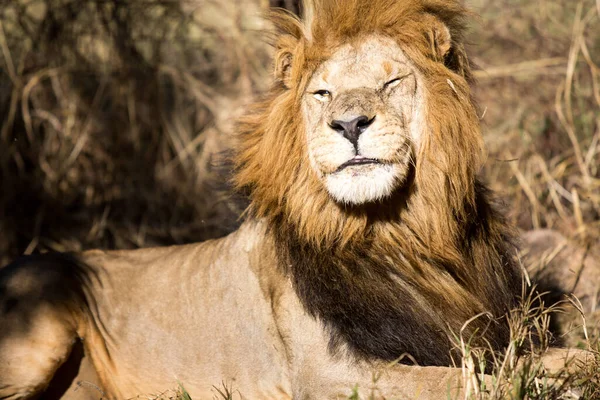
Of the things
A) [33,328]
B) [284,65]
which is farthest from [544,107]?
[33,328]

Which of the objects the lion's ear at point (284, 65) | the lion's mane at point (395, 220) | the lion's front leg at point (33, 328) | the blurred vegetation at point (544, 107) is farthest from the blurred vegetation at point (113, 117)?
the lion's mane at point (395, 220)

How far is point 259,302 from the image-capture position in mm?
4121

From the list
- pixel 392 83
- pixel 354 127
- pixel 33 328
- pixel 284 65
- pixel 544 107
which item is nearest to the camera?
pixel 354 127

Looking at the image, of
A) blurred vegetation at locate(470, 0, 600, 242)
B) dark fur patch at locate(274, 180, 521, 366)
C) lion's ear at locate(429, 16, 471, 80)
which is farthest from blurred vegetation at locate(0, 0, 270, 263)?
lion's ear at locate(429, 16, 471, 80)

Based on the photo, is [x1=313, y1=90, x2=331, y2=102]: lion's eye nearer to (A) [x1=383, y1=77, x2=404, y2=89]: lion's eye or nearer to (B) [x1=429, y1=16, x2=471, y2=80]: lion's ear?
(A) [x1=383, y1=77, x2=404, y2=89]: lion's eye

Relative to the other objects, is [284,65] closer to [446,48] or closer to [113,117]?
[446,48]

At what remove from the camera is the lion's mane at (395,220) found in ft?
11.9

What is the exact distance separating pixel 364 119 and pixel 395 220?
0.56 meters

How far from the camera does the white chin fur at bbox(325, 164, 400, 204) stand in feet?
11.2

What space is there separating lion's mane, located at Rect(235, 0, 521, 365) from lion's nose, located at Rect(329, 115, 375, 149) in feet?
1.09

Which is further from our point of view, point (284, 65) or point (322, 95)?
point (284, 65)

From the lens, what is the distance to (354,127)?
3408 millimetres

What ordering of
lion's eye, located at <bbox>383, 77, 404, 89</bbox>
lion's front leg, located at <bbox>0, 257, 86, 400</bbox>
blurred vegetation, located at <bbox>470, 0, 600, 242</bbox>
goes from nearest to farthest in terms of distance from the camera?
lion's eye, located at <bbox>383, 77, 404, 89</bbox>
lion's front leg, located at <bbox>0, 257, 86, 400</bbox>
blurred vegetation, located at <bbox>470, 0, 600, 242</bbox>

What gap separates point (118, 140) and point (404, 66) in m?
4.90
